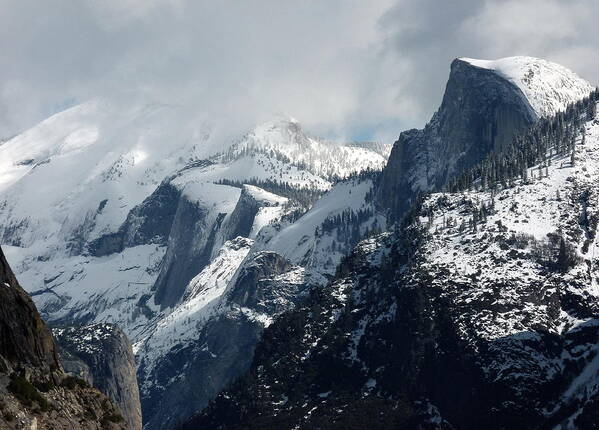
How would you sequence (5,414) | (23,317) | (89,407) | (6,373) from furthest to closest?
(89,407)
(23,317)
(6,373)
(5,414)

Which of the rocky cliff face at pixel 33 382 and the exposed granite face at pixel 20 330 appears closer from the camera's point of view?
the rocky cliff face at pixel 33 382

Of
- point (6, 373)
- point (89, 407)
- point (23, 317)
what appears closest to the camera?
point (6, 373)

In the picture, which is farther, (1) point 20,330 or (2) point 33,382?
(1) point 20,330

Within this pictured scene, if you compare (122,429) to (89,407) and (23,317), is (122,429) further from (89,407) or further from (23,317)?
(23,317)

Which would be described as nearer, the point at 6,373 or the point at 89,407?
the point at 6,373

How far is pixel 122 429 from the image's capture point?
307 ft

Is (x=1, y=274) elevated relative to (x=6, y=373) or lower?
elevated

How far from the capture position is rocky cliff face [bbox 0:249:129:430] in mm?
76938

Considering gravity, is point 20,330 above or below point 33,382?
above

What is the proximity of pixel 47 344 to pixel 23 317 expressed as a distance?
14.2ft

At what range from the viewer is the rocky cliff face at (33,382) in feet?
252

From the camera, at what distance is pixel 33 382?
269ft

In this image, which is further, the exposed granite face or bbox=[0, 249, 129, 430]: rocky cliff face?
the exposed granite face

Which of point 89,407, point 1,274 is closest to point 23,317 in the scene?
point 1,274
